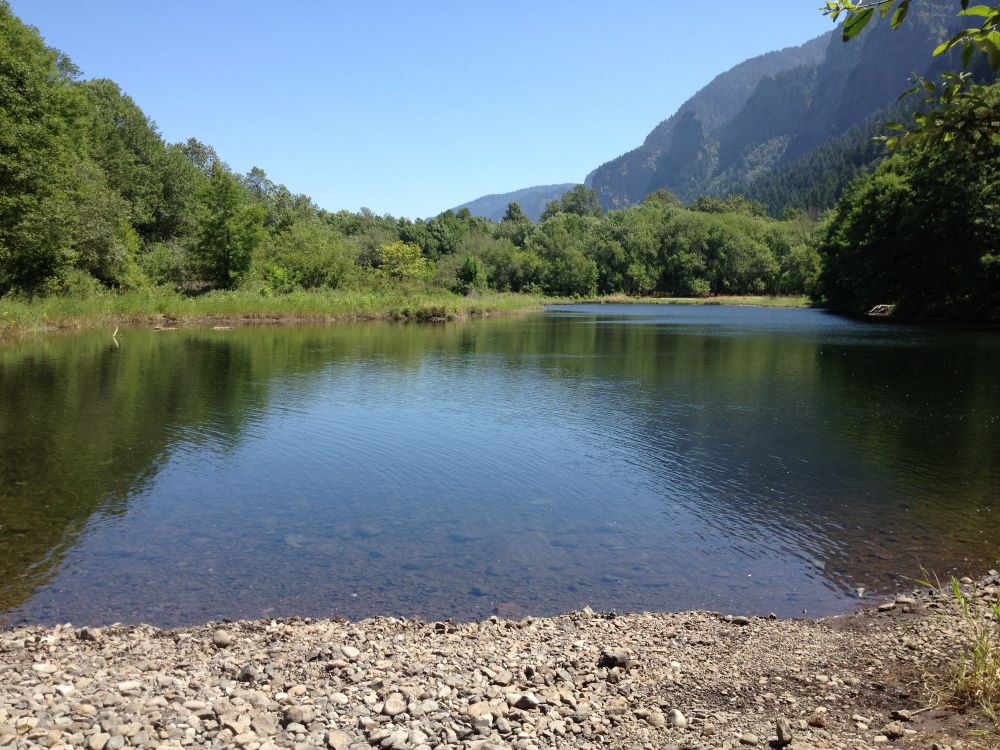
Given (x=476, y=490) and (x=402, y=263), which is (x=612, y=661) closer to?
(x=476, y=490)

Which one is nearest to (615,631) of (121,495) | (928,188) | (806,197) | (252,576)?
(252,576)

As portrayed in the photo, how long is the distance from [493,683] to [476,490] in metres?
8.13

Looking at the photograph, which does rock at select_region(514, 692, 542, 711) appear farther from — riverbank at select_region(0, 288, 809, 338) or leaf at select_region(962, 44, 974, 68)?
riverbank at select_region(0, 288, 809, 338)

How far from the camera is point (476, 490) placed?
1441 cm

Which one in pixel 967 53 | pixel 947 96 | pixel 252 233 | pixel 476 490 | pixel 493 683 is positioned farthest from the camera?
pixel 252 233

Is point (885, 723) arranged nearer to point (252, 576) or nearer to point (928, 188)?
point (252, 576)

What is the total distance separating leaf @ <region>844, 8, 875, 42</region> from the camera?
321cm

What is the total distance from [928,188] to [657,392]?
4995 centimetres

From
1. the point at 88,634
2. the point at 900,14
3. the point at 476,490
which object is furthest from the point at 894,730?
the point at 476,490

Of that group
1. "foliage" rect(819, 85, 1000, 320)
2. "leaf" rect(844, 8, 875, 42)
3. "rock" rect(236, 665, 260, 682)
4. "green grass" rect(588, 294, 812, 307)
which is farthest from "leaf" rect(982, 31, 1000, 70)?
"green grass" rect(588, 294, 812, 307)

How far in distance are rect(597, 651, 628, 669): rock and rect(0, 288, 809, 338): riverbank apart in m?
43.7

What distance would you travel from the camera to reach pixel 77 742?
506cm

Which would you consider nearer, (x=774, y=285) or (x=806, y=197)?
(x=774, y=285)

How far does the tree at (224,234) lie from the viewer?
70625 millimetres
